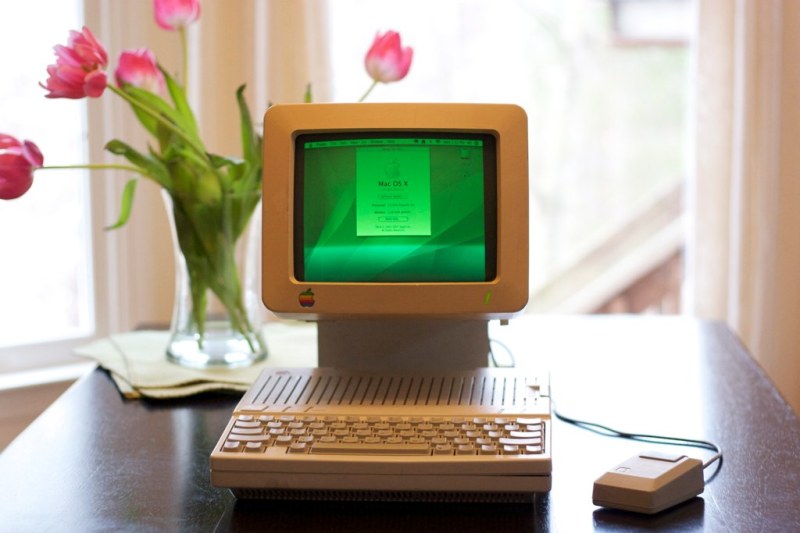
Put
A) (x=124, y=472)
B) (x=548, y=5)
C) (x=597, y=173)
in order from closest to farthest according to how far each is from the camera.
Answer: (x=124, y=472), (x=548, y=5), (x=597, y=173)

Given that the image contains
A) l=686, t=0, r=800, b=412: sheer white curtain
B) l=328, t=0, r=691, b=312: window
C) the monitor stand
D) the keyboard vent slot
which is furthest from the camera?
l=328, t=0, r=691, b=312: window

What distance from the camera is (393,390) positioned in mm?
1104

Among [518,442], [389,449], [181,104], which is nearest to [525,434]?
[518,442]

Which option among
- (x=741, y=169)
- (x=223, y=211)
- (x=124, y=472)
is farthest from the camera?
(x=741, y=169)

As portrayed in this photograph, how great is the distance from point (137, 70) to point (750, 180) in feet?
4.62

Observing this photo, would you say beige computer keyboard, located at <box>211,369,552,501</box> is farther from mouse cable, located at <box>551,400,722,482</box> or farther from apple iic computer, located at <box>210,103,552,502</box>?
mouse cable, located at <box>551,400,722,482</box>

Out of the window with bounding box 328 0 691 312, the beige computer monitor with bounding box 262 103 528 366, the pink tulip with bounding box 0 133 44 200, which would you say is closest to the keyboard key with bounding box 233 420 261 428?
the beige computer monitor with bounding box 262 103 528 366

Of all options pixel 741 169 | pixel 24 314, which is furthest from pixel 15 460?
pixel 741 169

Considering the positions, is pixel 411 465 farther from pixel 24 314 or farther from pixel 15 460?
pixel 24 314

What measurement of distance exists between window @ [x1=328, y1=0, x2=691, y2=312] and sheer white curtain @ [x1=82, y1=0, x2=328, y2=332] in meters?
0.74

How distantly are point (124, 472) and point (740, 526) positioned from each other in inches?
23.7

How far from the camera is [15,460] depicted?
3.59ft

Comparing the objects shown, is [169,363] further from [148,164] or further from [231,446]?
[231,446]

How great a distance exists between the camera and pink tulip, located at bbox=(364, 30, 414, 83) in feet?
4.58
